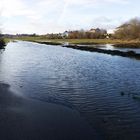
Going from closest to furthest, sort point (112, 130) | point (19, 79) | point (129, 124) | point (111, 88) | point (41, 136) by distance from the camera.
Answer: point (41, 136), point (112, 130), point (129, 124), point (111, 88), point (19, 79)

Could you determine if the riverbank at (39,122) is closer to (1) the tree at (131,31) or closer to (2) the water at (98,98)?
(2) the water at (98,98)

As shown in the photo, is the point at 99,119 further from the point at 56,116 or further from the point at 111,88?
the point at 111,88

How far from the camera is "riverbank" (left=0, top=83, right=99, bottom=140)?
11.8 m

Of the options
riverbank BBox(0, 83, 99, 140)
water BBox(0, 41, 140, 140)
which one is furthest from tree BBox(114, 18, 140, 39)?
riverbank BBox(0, 83, 99, 140)

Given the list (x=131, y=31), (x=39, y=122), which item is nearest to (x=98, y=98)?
(x=39, y=122)

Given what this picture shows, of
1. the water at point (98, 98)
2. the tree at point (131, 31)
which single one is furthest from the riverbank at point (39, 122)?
the tree at point (131, 31)

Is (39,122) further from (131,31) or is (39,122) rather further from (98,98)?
(131,31)

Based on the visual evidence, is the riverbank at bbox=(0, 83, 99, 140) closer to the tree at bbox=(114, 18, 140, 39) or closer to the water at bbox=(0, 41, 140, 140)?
the water at bbox=(0, 41, 140, 140)

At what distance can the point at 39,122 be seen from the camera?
13.4m

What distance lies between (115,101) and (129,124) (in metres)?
4.43

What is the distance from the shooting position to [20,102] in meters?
17.1

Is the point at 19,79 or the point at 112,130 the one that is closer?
the point at 112,130

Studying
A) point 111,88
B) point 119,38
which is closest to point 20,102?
point 111,88

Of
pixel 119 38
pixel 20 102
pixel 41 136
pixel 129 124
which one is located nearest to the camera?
pixel 41 136
